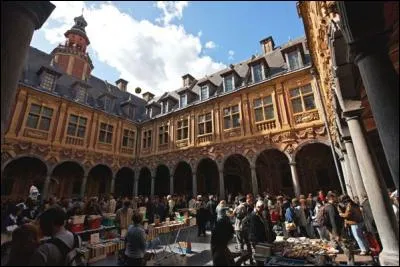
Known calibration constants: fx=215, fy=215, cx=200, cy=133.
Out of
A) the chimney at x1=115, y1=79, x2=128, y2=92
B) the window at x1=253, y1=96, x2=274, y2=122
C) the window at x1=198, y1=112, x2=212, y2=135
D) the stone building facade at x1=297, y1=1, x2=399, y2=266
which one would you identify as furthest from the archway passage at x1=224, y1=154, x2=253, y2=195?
the chimney at x1=115, y1=79, x2=128, y2=92

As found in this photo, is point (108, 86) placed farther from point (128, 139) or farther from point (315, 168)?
point (315, 168)

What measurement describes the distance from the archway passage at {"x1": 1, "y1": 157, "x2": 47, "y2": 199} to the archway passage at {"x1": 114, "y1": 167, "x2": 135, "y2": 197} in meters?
5.92

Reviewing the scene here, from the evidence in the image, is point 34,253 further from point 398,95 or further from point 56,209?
point 398,95

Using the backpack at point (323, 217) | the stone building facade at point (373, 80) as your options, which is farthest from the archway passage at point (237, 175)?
the stone building facade at point (373, 80)

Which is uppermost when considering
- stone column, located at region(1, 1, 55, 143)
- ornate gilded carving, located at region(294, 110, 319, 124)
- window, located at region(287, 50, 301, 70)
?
window, located at region(287, 50, 301, 70)

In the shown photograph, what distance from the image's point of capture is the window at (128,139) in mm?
19231

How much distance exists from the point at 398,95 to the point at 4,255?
28.9 feet

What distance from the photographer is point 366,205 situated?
5.95 metres

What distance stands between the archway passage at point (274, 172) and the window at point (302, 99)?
3943 millimetres

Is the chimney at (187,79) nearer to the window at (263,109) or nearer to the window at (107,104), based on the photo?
the window at (107,104)

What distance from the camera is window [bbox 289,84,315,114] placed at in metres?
12.0

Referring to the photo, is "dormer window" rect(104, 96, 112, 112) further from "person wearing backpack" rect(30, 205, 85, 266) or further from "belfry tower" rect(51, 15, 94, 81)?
"person wearing backpack" rect(30, 205, 85, 266)

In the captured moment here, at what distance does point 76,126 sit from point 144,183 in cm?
790

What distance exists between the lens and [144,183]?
20438 mm
